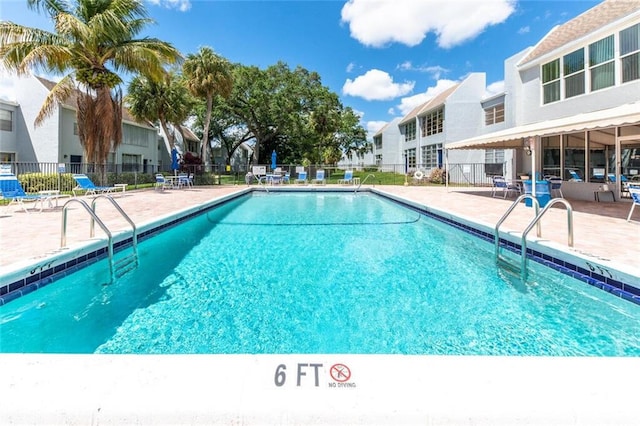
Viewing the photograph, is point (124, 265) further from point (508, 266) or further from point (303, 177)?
point (303, 177)

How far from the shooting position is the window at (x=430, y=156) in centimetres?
2574

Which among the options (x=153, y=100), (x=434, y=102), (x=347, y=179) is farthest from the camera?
(x=434, y=102)

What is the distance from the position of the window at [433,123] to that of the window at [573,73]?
1190cm

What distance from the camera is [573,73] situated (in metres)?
12.4

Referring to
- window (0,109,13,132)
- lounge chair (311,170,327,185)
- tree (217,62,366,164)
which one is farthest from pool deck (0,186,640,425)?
tree (217,62,366,164)

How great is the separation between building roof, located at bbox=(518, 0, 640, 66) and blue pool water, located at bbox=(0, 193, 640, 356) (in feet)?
34.1

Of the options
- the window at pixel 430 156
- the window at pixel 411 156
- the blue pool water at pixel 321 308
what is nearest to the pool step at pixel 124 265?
the blue pool water at pixel 321 308
